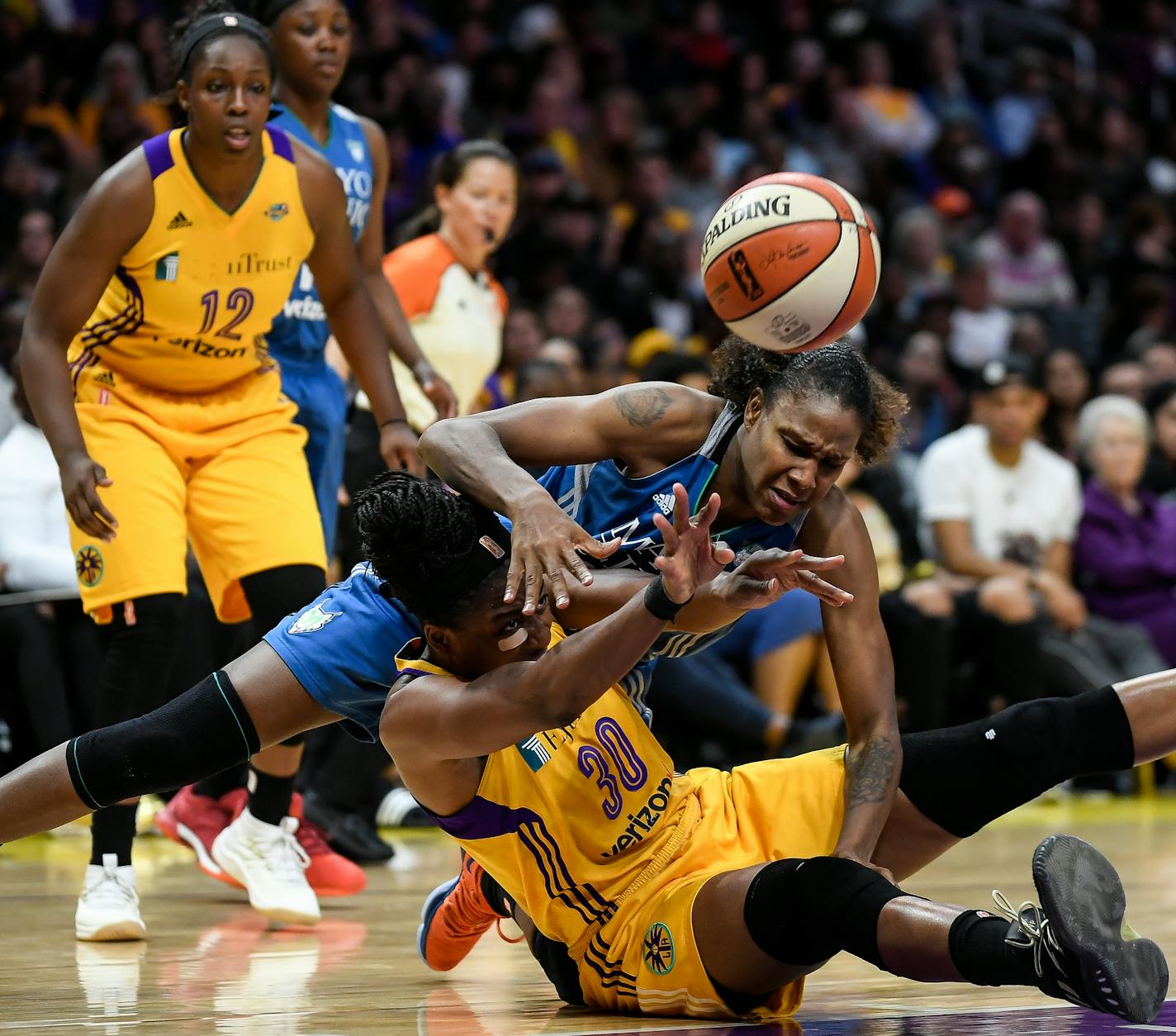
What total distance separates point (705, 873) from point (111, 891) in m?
1.66

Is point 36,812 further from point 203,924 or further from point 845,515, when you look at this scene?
point 845,515

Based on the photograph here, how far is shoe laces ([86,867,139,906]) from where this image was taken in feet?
13.6

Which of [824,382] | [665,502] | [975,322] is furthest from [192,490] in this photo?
[975,322]

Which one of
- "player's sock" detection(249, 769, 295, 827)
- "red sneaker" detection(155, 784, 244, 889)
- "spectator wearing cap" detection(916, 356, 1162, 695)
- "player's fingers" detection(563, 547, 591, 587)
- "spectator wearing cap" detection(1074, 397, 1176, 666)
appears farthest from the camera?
"spectator wearing cap" detection(1074, 397, 1176, 666)

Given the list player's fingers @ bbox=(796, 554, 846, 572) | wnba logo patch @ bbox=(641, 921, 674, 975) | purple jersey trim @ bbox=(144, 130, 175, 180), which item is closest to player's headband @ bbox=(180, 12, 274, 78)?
purple jersey trim @ bbox=(144, 130, 175, 180)

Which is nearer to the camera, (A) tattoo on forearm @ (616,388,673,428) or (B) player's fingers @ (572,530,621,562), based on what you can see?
(B) player's fingers @ (572,530,621,562)

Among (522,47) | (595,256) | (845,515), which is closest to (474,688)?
(845,515)

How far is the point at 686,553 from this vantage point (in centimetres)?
274

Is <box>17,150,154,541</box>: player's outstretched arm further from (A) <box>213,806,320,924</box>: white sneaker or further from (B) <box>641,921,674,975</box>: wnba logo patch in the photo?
(B) <box>641,921,674,975</box>: wnba logo patch

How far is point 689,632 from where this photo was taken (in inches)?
128

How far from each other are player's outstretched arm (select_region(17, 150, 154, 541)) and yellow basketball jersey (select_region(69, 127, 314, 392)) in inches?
3.0

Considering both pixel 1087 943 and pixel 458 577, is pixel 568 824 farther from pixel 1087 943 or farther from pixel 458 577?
pixel 1087 943

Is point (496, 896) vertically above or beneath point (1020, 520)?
above

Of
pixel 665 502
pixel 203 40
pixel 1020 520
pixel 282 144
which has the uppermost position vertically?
pixel 203 40
